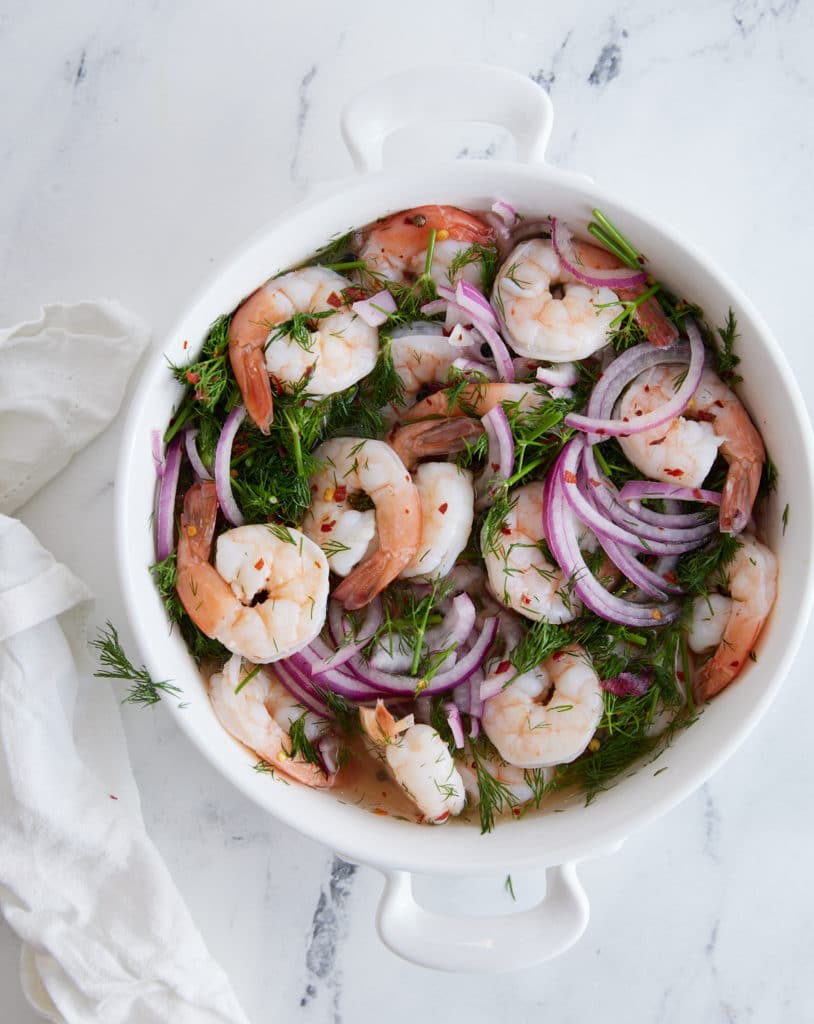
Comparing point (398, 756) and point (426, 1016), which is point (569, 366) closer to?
point (398, 756)

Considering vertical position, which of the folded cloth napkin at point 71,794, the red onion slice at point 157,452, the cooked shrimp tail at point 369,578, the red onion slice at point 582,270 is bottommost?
the folded cloth napkin at point 71,794

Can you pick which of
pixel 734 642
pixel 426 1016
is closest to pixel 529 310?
pixel 734 642

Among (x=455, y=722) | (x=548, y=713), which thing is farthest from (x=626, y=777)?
(x=455, y=722)

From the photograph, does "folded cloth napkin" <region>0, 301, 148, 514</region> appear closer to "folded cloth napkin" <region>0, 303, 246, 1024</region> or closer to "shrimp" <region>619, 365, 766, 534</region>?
"folded cloth napkin" <region>0, 303, 246, 1024</region>

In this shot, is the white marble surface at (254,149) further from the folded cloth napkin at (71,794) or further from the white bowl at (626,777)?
the white bowl at (626,777)

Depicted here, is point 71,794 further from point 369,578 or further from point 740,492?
point 740,492

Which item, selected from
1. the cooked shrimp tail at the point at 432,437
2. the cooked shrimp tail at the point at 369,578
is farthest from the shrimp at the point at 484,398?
the cooked shrimp tail at the point at 369,578

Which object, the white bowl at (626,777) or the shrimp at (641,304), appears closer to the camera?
the white bowl at (626,777)
